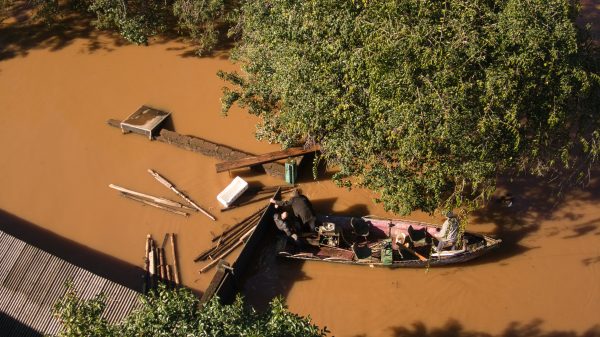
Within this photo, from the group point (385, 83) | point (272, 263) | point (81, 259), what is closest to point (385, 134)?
point (385, 83)

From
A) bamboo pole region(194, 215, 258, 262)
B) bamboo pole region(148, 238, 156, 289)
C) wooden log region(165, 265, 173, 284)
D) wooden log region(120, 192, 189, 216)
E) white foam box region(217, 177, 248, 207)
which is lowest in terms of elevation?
wooden log region(165, 265, 173, 284)

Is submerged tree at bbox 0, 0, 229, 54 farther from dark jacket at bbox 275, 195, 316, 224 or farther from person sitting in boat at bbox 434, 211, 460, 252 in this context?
person sitting in boat at bbox 434, 211, 460, 252

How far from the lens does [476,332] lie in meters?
12.6

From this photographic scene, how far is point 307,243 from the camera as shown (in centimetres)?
1389

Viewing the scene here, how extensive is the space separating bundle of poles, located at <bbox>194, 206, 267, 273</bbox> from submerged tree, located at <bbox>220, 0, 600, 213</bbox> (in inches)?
145

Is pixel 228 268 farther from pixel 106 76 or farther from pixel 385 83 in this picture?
pixel 106 76

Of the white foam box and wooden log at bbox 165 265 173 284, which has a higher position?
the white foam box

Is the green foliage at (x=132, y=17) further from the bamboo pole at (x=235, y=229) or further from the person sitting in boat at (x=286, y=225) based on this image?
the person sitting in boat at (x=286, y=225)

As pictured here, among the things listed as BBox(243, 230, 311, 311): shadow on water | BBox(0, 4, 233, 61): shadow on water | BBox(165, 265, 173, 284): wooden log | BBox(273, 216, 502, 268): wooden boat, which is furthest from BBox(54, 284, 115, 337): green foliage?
BBox(0, 4, 233, 61): shadow on water

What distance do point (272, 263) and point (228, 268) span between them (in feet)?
5.49

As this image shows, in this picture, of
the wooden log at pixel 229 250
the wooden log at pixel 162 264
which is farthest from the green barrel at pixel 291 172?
the wooden log at pixel 162 264

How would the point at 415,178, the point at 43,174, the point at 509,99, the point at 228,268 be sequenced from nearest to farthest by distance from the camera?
the point at 509,99
the point at 415,178
the point at 228,268
the point at 43,174

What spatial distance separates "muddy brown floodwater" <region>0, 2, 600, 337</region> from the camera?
42.9ft

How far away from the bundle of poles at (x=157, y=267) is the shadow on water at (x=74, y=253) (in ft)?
0.95
